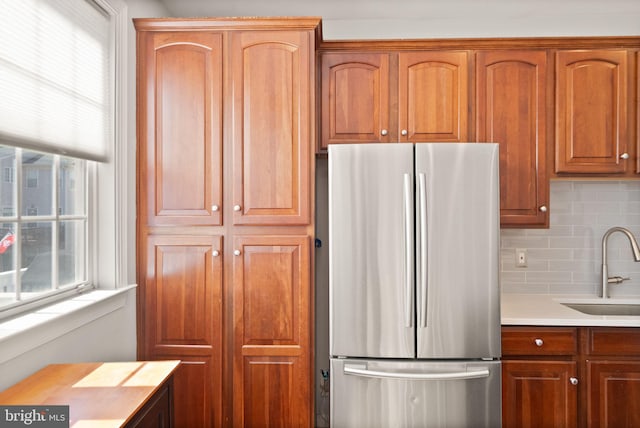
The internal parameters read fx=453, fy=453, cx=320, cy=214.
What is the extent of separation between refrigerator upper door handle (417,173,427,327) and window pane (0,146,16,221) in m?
1.62

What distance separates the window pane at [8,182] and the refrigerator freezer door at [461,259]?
1618 millimetres

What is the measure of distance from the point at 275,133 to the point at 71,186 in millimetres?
957

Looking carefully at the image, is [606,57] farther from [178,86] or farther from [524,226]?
[178,86]

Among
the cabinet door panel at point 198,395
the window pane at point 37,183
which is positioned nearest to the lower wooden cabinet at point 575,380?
the cabinet door panel at point 198,395

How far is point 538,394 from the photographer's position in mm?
2195

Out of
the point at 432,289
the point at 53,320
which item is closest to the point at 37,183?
the point at 53,320

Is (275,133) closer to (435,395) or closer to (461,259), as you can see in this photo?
(461,259)

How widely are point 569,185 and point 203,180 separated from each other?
86.1 inches

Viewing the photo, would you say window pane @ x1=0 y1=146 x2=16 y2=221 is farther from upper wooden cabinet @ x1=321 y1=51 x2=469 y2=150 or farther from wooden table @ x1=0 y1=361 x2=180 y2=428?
upper wooden cabinet @ x1=321 y1=51 x2=469 y2=150

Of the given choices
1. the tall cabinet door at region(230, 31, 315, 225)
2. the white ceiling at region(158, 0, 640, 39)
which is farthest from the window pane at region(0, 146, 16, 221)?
the white ceiling at region(158, 0, 640, 39)

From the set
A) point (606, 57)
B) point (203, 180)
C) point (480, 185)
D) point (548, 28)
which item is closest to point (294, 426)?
point (203, 180)

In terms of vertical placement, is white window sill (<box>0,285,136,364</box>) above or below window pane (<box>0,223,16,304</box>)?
below

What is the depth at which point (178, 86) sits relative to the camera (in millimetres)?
2305

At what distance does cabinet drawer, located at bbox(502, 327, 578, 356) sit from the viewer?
2.20 meters
